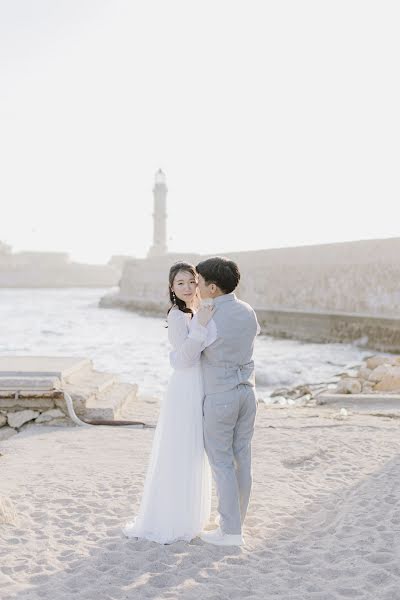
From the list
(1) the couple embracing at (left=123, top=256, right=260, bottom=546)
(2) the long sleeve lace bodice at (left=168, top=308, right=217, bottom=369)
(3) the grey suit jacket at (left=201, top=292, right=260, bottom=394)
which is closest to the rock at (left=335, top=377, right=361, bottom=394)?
(1) the couple embracing at (left=123, top=256, right=260, bottom=546)

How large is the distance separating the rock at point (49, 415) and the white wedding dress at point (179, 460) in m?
3.07

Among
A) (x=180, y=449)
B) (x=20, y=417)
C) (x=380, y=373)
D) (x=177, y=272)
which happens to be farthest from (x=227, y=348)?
(x=380, y=373)

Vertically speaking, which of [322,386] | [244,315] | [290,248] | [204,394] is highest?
[290,248]

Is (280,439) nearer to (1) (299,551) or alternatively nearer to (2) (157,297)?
(1) (299,551)

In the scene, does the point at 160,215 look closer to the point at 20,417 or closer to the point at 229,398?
the point at 20,417

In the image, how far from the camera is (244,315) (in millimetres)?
2957

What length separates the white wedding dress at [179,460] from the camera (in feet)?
9.77

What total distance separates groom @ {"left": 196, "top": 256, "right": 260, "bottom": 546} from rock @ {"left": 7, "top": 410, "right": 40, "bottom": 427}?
3394mm

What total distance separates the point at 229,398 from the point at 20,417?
364cm

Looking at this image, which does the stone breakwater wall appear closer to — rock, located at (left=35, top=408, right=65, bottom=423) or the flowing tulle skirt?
rock, located at (left=35, top=408, right=65, bottom=423)

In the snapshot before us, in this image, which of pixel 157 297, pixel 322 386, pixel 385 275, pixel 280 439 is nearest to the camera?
pixel 280 439

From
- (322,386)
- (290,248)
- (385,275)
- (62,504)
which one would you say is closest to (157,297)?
(290,248)

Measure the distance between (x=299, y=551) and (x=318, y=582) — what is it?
1.19 feet

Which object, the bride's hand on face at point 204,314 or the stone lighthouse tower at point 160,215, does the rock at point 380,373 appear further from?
the stone lighthouse tower at point 160,215
